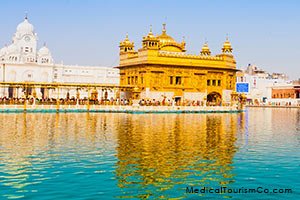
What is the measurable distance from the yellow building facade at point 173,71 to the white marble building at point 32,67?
50381 mm

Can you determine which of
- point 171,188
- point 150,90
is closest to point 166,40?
point 150,90

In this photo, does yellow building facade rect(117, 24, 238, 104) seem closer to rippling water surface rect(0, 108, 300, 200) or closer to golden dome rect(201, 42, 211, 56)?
golden dome rect(201, 42, 211, 56)

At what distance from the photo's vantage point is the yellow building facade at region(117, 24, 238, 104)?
6381cm

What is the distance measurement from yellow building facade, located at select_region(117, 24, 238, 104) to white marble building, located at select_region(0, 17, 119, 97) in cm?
5038

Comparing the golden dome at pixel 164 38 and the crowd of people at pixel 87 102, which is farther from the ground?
the golden dome at pixel 164 38

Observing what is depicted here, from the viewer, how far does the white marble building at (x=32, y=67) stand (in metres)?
115

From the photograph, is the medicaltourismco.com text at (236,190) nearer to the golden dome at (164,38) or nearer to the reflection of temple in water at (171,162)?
the reflection of temple in water at (171,162)

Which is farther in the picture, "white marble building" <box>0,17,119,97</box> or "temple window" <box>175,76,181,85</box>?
"white marble building" <box>0,17,119,97</box>

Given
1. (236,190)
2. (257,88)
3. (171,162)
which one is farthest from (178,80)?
(257,88)

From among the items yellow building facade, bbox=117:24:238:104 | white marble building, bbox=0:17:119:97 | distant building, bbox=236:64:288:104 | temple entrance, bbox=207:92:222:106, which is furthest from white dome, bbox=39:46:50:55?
temple entrance, bbox=207:92:222:106

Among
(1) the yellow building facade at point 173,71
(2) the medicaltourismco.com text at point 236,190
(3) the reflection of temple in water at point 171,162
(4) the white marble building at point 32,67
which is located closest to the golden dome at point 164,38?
(1) the yellow building facade at point 173,71

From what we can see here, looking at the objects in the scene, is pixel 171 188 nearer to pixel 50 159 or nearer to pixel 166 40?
pixel 50 159

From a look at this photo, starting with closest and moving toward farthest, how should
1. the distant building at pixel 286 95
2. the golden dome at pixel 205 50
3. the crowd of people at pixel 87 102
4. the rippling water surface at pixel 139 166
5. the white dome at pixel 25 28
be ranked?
the rippling water surface at pixel 139 166 → the crowd of people at pixel 87 102 → the golden dome at pixel 205 50 → the distant building at pixel 286 95 → the white dome at pixel 25 28

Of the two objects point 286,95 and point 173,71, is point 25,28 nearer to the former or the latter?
point 173,71
